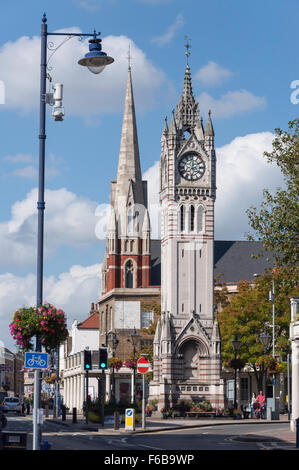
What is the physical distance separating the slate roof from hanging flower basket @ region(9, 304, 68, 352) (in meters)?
79.8

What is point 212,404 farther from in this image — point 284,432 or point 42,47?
point 42,47

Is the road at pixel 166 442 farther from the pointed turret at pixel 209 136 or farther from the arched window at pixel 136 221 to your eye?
the arched window at pixel 136 221

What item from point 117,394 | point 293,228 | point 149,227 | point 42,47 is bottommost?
point 117,394

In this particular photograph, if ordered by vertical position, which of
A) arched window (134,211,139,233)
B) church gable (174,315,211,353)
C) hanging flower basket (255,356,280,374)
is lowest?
hanging flower basket (255,356,280,374)

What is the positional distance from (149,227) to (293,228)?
7314cm

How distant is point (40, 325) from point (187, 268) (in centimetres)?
5500

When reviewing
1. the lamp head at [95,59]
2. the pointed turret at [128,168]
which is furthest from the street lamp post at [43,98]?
the pointed turret at [128,168]

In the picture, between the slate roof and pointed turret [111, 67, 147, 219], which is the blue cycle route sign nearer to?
the slate roof

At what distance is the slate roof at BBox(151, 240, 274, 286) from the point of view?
10800 cm

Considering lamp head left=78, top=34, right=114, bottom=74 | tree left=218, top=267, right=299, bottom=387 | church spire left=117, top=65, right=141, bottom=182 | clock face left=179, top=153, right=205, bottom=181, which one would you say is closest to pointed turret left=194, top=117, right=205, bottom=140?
clock face left=179, top=153, right=205, bottom=181

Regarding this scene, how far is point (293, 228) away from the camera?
3900 centimetres

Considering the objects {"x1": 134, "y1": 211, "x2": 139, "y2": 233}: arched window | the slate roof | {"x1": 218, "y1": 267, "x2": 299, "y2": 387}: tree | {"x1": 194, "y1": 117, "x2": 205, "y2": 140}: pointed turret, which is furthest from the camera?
{"x1": 134, "y1": 211, "x2": 139, "y2": 233}: arched window

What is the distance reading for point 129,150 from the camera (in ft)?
378
